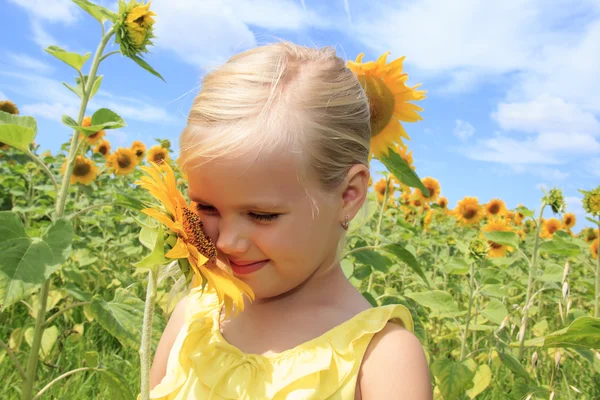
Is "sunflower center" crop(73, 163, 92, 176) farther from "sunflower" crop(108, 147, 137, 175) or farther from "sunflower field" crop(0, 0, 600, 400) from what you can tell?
"sunflower" crop(108, 147, 137, 175)

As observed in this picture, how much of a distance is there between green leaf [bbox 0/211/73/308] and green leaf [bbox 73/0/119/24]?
0.60 metres

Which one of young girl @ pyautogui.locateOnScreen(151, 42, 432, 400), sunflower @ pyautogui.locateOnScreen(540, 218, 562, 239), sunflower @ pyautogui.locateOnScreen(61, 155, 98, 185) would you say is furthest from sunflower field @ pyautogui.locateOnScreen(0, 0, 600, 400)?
sunflower @ pyautogui.locateOnScreen(540, 218, 562, 239)

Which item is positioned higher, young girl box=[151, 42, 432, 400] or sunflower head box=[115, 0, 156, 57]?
sunflower head box=[115, 0, 156, 57]

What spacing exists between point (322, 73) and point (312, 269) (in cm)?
37

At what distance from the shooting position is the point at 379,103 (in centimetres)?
171

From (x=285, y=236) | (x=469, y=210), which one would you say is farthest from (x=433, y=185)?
(x=285, y=236)

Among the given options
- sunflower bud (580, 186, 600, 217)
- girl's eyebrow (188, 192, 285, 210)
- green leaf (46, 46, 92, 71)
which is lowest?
girl's eyebrow (188, 192, 285, 210)

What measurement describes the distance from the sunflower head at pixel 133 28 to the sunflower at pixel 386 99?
54 cm

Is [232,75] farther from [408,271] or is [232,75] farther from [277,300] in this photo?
[408,271]

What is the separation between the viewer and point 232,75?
111 cm

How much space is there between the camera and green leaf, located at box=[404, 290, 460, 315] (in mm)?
1894

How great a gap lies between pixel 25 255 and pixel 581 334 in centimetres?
102

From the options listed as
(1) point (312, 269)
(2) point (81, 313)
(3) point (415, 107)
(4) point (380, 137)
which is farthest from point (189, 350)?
(2) point (81, 313)

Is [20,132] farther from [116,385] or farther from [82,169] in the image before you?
[82,169]
